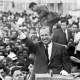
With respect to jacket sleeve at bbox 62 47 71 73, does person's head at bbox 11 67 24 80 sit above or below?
below

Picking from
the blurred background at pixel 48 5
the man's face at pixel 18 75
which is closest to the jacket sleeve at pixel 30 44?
the man's face at pixel 18 75

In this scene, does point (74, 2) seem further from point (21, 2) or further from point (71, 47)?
point (71, 47)

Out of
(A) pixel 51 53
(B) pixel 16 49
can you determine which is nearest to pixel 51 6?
(B) pixel 16 49

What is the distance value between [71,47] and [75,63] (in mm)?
782

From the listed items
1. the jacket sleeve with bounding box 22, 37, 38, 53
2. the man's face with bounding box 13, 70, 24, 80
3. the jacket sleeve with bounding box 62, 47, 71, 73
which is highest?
the jacket sleeve with bounding box 22, 37, 38, 53

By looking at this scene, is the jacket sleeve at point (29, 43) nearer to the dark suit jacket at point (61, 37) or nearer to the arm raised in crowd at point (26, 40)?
the arm raised in crowd at point (26, 40)

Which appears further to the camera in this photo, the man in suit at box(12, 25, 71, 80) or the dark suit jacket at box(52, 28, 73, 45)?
the dark suit jacket at box(52, 28, 73, 45)

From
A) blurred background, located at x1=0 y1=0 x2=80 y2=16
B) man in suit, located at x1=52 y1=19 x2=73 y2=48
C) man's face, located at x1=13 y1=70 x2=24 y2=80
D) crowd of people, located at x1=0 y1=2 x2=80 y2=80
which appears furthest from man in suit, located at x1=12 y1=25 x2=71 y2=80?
blurred background, located at x1=0 y1=0 x2=80 y2=16

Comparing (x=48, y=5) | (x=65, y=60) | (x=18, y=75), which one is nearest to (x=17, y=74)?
(x=18, y=75)

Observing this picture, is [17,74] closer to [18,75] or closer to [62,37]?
[18,75]

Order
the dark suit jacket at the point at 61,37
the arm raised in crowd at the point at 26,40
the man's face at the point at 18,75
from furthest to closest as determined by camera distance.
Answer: the dark suit jacket at the point at 61,37
the man's face at the point at 18,75
the arm raised in crowd at the point at 26,40

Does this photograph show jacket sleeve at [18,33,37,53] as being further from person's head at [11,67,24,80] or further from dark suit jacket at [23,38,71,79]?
person's head at [11,67,24,80]

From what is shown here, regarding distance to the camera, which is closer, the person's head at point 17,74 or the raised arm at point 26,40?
the raised arm at point 26,40

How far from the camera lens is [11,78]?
30.7 ft
